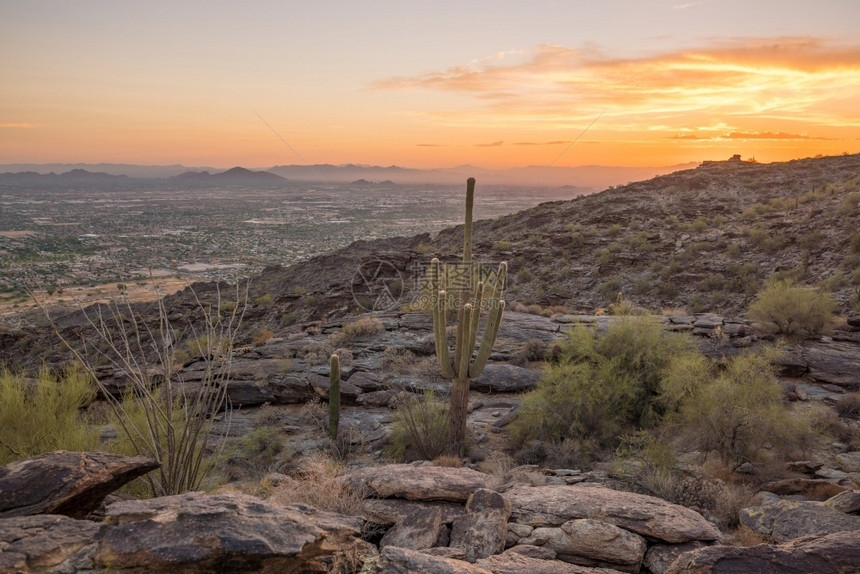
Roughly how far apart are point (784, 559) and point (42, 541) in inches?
228

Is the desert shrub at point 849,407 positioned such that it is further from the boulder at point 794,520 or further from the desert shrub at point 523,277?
the desert shrub at point 523,277

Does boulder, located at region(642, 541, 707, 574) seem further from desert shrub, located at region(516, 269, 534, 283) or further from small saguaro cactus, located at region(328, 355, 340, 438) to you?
desert shrub, located at region(516, 269, 534, 283)

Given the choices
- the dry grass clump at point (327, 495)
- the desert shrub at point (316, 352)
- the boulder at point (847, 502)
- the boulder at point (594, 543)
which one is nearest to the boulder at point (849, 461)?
the boulder at point (847, 502)

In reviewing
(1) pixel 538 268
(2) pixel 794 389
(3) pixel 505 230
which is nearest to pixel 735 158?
(3) pixel 505 230

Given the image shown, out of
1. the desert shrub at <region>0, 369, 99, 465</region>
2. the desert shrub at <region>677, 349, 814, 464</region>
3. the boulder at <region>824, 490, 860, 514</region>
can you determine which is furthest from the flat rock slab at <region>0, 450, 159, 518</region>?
the desert shrub at <region>677, 349, 814, 464</region>

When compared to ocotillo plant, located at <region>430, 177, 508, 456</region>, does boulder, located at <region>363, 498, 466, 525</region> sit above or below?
below

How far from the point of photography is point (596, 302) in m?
23.7

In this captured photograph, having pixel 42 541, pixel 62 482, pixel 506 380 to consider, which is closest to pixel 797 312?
pixel 506 380

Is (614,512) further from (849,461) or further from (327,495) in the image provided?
(849,461)

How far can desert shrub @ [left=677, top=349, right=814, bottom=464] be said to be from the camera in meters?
8.17

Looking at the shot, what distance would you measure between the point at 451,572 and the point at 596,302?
69.2 feet

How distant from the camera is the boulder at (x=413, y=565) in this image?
13.6 ft

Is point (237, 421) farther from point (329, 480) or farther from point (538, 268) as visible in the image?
point (538, 268)

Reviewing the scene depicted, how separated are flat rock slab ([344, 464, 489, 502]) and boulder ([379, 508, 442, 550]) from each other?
33cm
